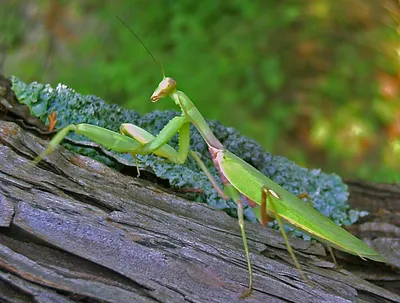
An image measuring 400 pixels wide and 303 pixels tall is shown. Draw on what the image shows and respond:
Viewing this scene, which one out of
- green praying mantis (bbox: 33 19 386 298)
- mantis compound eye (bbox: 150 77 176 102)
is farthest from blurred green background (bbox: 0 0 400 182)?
green praying mantis (bbox: 33 19 386 298)

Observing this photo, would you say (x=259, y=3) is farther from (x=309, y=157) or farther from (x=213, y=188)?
(x=213, y=188)

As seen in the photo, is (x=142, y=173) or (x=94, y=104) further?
(x=94, y=104)

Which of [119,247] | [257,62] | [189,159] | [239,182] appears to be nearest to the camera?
[119,247]

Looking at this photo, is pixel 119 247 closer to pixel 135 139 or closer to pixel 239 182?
pixel 135 139

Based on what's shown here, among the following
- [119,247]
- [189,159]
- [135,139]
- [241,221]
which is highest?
[189,159]

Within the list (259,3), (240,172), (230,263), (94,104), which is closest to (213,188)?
(240,172)

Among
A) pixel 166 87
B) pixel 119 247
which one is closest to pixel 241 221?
pixel 119 247
